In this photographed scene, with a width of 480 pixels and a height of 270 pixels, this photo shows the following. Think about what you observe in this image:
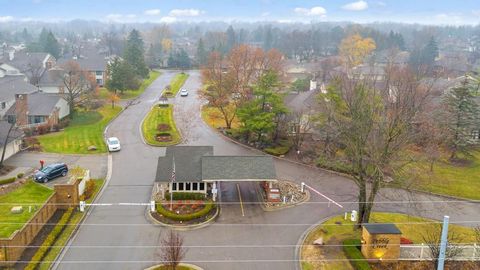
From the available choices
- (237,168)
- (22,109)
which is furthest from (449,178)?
(22,109)

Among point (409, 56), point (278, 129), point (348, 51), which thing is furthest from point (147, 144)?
point (409, 56)

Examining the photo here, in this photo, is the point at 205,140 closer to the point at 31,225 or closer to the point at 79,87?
the point at 79,87

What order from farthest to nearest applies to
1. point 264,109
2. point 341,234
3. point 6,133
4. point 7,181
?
point 264,109
point 6,133
point 7,181
point 341,234

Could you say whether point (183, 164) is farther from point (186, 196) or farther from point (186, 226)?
point (186, 226)

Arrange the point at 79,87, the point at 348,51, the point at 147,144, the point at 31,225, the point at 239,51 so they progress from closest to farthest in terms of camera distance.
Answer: the point at 31,225 → the point at 147,144 → the point at 79,87 → the point at 239,51 → the point at 348,51

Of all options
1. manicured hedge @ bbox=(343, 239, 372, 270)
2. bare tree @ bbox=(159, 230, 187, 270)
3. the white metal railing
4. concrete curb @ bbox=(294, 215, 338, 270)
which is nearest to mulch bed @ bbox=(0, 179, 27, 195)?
bare tree @ bbox=(159, 230, 187, 270)

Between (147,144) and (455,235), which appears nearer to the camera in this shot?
(455,235)

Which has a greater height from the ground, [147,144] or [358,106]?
[358,106]

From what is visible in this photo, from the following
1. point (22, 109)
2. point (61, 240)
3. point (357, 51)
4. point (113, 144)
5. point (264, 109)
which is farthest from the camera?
point (357, 51)
